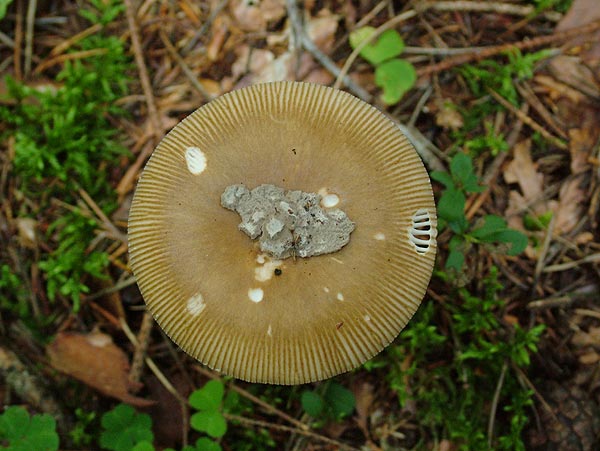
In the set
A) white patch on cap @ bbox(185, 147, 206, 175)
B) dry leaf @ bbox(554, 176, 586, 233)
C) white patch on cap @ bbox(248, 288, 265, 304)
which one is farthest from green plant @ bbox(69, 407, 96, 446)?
dry leaf @ bbox(554, 176, 586, 233)

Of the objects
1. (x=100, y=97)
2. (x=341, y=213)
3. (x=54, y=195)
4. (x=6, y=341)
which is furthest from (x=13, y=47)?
(x=341, y=213)

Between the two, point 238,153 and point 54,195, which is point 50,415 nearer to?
point 54,195

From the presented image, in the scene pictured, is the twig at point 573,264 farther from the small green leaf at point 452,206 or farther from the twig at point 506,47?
the twig at point 506,47

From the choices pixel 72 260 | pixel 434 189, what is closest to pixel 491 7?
pixel 434 189

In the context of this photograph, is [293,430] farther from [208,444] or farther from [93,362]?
[93,362]

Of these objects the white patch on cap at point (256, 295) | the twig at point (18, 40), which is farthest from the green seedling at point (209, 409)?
the twig at point (18, 40)

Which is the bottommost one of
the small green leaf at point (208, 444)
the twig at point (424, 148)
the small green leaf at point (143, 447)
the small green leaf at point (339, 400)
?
the small green leaf at point (339, 400)

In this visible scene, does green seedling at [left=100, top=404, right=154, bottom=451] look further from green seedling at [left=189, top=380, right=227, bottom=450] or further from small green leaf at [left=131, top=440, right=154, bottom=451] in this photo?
green seedling at [left=189, top=380, right=227, bottom=450]
